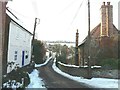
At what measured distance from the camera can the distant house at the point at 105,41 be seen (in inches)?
1164

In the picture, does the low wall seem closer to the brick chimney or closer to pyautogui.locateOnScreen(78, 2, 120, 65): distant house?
pyautogui.locateOnScreen(78, 2, 120, 65): distant house

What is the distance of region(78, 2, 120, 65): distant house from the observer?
2956 cm

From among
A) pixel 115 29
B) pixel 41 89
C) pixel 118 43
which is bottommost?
pixel 41 89

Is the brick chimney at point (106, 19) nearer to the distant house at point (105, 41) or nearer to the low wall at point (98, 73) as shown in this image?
the distant house at point (105, 41)

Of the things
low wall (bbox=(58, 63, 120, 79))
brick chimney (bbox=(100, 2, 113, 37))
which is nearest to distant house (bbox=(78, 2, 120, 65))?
brick chimney (bbox=(100, 2, 113, 37))

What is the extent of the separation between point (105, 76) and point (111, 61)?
2.00 metres

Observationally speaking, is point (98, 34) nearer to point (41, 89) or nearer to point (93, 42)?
point (93, 42)

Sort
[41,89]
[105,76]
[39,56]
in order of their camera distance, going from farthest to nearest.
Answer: [39,56] → [105,76] → [41,89]

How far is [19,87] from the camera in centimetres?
1210

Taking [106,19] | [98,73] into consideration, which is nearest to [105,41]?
[106,19]

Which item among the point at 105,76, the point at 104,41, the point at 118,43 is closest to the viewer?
the point at 105,76

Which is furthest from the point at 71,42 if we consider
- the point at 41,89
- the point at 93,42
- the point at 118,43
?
the point at 41,89

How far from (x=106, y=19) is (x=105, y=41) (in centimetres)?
482

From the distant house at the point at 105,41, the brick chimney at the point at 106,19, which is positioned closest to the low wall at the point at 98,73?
the distant house at the point at 105,41
